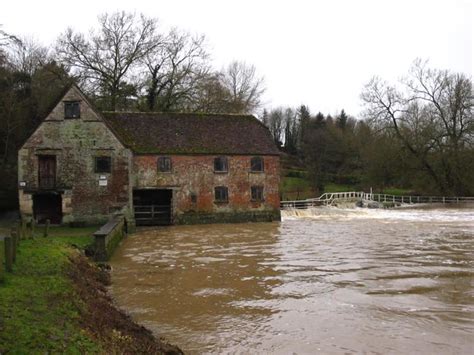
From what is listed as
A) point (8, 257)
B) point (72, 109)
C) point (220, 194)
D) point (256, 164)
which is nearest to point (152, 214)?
point (220, 194)

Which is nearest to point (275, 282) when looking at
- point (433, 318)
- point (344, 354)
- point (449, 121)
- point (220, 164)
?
point (433, 318)

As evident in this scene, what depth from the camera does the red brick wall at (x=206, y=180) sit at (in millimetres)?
32344

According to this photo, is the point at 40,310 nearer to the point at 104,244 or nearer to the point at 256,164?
the point at 104,244

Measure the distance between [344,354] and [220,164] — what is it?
25380mm

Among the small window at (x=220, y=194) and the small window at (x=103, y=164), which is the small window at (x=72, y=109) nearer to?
the small window at (x=103, y=164)

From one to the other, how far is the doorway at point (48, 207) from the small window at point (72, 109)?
16.5 feet

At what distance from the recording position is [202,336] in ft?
32.7

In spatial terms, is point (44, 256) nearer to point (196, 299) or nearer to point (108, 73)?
point (196, 299)

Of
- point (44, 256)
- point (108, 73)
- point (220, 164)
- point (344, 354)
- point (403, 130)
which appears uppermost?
point (108, 73)

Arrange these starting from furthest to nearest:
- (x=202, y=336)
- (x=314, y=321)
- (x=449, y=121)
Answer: (x=449, y=121) < (x=314, y=321) < (x=202, y=336)

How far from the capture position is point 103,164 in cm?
3014

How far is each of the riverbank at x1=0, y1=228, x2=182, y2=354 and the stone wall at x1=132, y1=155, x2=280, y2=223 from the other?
18.7m

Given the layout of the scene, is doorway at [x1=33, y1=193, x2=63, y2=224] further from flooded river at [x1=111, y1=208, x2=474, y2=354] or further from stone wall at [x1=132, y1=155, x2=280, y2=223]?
flooded river at [x1=111, y1=208, x2=474, y2=354]

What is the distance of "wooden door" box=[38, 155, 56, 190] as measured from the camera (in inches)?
1164
